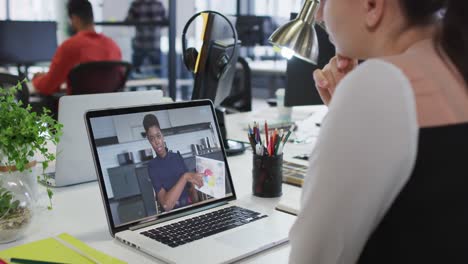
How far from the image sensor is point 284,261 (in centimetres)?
94

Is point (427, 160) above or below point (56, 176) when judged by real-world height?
above

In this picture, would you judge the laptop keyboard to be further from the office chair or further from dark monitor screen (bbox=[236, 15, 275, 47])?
dark monitor screen (bbox=[236, 15, 275, 47])

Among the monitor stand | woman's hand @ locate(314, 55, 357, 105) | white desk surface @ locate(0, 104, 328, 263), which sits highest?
woman's hand @ locate(314, 55, 357, 105)

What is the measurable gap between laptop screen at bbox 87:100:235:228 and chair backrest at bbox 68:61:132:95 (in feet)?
7.21

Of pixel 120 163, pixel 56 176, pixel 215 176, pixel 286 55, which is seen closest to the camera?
pixel 120 163

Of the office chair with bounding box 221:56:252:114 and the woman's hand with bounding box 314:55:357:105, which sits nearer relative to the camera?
the woman's hand with bounding box 314:55:357:105

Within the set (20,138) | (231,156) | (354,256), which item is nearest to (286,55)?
(231,156)

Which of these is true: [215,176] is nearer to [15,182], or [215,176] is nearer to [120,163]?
[120,163]

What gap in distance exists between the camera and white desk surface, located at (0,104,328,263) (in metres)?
0.96

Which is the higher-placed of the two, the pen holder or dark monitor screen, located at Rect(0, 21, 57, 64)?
dark monitor screen, located at Rect(0, 21, 57, 64)

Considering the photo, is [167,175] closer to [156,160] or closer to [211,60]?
[156,160]

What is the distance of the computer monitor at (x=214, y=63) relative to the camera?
1.58 meters

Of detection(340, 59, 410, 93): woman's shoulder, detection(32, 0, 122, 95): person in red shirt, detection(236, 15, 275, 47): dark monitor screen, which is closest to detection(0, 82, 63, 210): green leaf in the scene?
detection(340, 59, 410, 93): woman's shoulder

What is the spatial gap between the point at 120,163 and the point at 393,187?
63 cm
